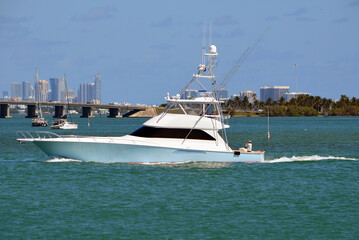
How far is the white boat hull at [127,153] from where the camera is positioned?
114 feet

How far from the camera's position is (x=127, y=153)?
115 ft

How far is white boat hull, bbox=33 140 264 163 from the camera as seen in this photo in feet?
114

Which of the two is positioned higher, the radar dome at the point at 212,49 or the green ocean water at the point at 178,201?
the radar dome at the point at 212,49

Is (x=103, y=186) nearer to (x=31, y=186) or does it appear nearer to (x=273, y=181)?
(x=31, y=186)

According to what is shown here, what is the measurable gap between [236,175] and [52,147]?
11.6 metres

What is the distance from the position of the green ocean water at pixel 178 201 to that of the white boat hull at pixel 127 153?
0.43m

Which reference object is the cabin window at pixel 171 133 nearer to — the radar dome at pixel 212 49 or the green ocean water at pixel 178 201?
the green ocean water at pixel 178 201

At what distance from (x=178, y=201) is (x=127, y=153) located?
992 centimetres

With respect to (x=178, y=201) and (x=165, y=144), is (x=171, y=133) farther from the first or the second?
(x=178, y=201)

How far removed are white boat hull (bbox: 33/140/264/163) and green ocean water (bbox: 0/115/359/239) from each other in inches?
17.0

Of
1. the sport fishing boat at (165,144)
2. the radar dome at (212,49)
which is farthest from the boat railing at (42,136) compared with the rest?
the radar dome at (212,49)

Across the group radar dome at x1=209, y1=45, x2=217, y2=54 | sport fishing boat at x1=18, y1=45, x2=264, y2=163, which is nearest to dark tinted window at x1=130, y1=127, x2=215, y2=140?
sport fishing boat at x1=18, y1=45, x2=264, y2=163

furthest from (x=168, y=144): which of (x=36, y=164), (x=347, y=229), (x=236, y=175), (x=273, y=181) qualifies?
(x=347, y=229)

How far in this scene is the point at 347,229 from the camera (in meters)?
20.9
